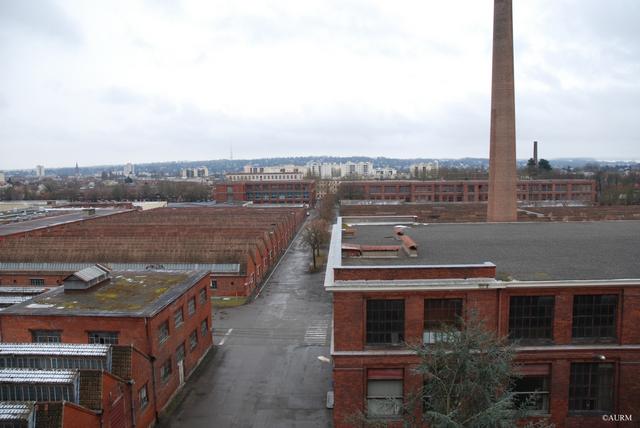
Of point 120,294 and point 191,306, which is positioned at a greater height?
point 120,294

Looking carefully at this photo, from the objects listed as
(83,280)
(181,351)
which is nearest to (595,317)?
(181,351)

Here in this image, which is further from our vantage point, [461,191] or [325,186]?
[325,186]

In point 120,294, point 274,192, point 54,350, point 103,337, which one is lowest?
point 103,337

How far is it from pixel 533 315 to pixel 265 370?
1395 cm

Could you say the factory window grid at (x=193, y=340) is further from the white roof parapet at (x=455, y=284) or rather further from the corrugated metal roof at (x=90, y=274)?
the white roof parapet at (x=455, y=284)

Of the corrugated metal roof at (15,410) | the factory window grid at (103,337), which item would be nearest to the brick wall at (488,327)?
the corrugated metal roof at (15,410)

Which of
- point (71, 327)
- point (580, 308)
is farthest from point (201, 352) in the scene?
point (580, 308)

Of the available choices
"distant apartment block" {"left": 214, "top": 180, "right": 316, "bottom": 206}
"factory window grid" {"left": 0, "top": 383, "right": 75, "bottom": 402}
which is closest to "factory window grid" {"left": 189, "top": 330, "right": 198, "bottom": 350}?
"factory window grid" {"left": 0, "top": 383, "right": 75, "bottom": 402}

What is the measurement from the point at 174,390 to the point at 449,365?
1460 cm

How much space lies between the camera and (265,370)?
24.8 metres

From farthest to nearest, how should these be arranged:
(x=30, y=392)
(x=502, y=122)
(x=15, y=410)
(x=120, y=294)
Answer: (x=502, y=122) → (x=120, y=294) → (x=30, y=392) → (x=15, y=410)

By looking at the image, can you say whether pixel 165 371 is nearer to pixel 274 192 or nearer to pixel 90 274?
pixel 90 274

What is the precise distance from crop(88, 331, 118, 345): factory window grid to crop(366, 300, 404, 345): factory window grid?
10.6m

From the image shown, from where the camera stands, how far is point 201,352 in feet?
85.9
